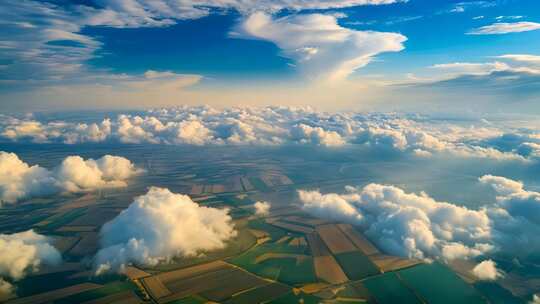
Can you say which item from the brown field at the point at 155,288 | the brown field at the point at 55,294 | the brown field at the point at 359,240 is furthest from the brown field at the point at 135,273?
the brown field at the point at 359,240

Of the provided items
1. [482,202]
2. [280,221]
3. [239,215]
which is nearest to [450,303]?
[280,221]

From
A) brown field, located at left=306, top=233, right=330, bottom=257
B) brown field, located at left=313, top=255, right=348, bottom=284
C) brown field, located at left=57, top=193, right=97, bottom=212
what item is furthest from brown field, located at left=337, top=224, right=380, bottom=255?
brown field, located at left=57, top=193, right=97, bottom=212

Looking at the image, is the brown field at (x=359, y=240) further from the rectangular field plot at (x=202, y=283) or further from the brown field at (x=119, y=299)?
the brown field at (x=119, y=299)

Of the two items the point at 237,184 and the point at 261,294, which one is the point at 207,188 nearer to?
the point at 237,184

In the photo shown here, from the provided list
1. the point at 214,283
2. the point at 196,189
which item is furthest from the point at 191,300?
the point at 196,189

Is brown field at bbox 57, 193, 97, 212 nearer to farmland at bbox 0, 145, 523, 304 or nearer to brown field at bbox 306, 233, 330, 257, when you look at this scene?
farmland at bbox 0, 145, 523, 304

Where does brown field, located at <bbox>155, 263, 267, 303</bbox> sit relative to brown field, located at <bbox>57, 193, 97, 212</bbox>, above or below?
below
